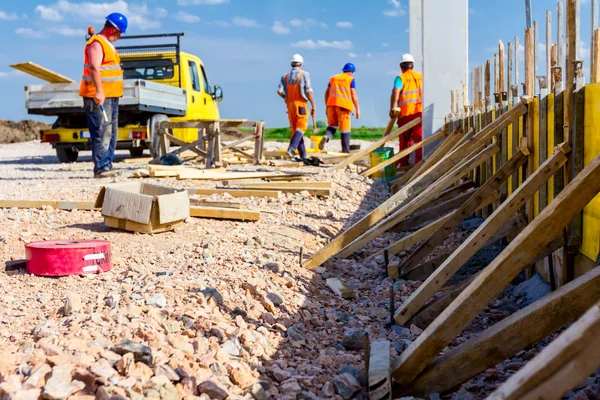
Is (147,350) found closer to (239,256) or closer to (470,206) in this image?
(239,256)

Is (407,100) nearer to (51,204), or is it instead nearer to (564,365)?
(51,204)

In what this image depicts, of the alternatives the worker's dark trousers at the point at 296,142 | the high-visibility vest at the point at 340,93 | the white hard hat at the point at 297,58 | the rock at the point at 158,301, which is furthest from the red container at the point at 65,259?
the high-visibility vest at the point at 340,93

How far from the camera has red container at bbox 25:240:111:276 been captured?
4.25 m

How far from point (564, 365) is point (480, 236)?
183 cm

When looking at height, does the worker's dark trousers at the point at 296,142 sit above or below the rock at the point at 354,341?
above

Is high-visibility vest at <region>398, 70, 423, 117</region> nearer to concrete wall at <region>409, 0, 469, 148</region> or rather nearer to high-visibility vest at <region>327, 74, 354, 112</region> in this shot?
concrete wall at <region>409, 0, 469, 148</region>

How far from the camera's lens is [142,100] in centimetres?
1223

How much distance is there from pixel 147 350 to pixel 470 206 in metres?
2.78

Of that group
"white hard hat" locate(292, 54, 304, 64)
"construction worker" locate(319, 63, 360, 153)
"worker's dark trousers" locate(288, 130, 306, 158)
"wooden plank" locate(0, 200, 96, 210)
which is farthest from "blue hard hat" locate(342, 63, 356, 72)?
"wooden plank" locate(0, 200, 96, 210)

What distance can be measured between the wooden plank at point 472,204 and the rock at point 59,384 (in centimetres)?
293

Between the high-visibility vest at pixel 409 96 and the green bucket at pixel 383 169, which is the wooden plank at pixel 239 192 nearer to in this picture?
the green bucket at pixel 383 169

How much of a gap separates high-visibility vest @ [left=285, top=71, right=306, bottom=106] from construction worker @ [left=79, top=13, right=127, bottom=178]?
4113mm

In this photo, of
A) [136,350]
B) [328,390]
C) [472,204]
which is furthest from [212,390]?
[472,204]

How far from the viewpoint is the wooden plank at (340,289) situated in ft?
14.6
